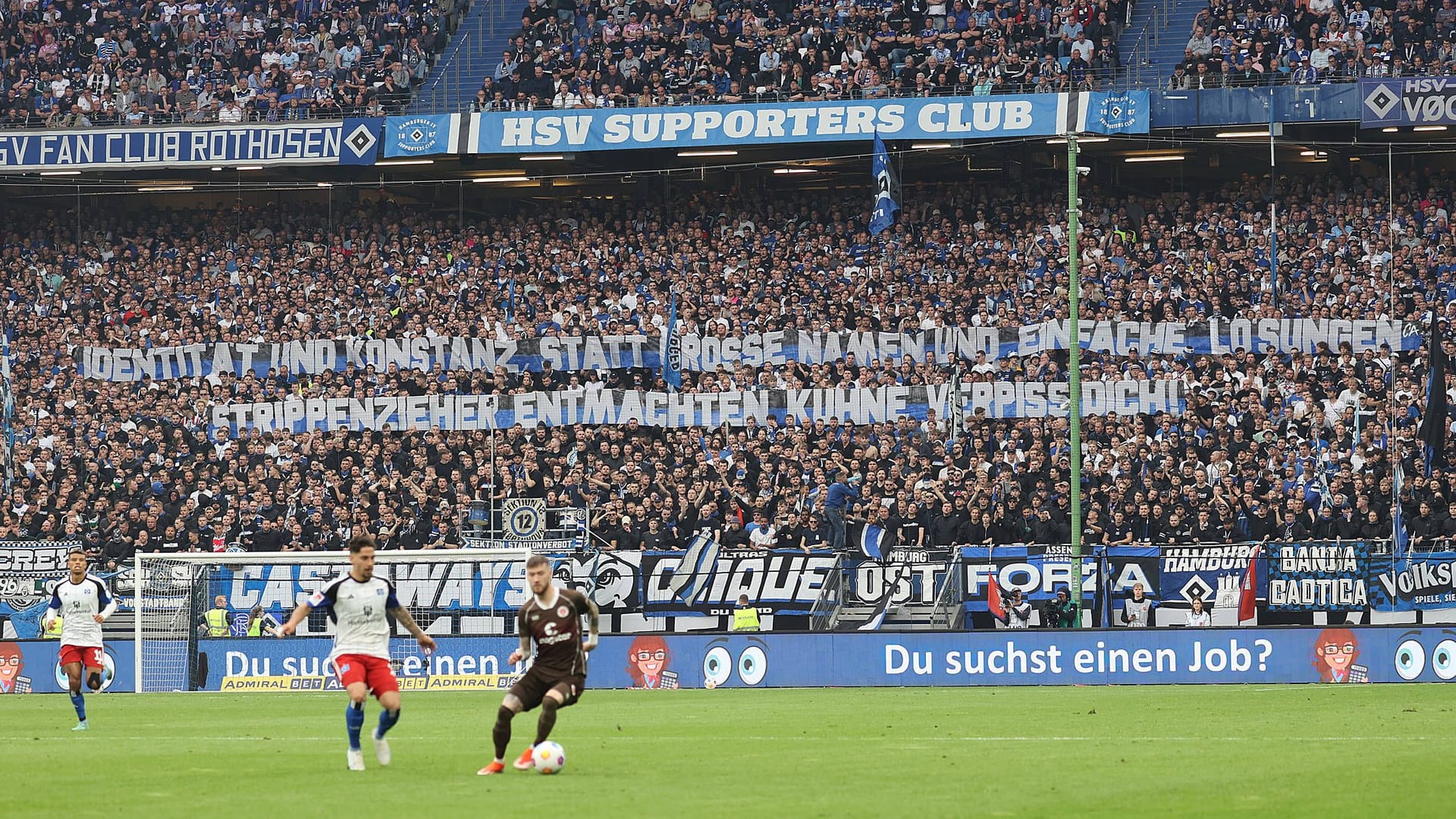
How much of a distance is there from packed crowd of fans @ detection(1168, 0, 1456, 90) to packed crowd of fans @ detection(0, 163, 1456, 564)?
2654 mm

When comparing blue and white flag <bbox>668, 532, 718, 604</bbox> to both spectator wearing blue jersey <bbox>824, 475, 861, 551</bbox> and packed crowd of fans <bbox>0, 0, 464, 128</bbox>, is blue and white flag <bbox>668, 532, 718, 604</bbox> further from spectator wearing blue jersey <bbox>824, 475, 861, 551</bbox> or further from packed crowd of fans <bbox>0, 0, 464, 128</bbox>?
packed crowd of fans <bbox>0, 0, 464, 128</bbox>

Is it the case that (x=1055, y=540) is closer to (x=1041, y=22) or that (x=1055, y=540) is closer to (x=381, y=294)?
(x=1041, y=22)

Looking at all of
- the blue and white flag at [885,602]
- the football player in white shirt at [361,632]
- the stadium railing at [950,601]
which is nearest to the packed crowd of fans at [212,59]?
the blue and white flag at [885,602]

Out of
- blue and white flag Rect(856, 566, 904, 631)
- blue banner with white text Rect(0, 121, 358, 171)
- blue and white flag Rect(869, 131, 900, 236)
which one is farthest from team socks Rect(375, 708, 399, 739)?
blue banner with white text Rect(0, 121, 358, 171)

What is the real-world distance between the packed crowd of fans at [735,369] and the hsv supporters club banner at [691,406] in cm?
29

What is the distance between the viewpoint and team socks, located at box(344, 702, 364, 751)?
15203mm

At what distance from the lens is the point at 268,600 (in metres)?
32.4

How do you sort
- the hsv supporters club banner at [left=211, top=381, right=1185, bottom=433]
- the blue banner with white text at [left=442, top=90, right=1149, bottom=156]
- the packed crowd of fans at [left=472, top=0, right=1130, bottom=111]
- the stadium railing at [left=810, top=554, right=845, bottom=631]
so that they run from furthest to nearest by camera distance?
the packed crowd of fans at [left=472, top=0, right=1130, bottom=111] → the blue banner with white text at [left=442, top=90, right=1149, bottom=156] → the hsv supporters club banner at [left=211, top=381, right=1185, bottom=433] → the stadium railing at [left=810, top=554, right=845, bottom=631]

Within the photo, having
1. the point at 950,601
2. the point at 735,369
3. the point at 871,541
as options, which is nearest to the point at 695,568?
the point at 871,541

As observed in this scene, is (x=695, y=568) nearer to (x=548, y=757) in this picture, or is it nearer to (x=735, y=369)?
(x=735, y=369)

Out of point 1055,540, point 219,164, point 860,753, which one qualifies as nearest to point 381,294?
point 219,164

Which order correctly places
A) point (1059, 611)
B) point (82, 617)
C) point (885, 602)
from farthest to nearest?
point (885, 602), point (1059, 611), point (82, 617)

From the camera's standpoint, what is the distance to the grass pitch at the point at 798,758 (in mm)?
12961

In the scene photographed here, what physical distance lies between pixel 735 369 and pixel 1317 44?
14083 millimetres
